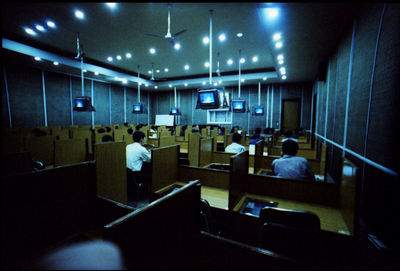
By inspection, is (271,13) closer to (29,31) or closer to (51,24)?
(51,24)

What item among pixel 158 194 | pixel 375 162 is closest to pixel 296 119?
pixel 375 162

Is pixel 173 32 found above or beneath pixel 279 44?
above

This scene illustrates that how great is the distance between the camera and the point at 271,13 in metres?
3.55

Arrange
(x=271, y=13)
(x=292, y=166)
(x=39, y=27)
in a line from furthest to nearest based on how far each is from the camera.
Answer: (x=39, y=27) < (x=271, y=13) < (x=292, y=166)

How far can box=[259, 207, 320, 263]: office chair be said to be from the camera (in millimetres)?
1335

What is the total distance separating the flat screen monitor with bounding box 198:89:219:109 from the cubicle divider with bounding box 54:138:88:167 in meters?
2.47

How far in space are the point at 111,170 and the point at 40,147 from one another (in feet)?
6.27

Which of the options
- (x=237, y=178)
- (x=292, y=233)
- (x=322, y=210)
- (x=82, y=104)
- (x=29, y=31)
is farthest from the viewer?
(x=82, y=104)

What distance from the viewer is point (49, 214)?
1.40m

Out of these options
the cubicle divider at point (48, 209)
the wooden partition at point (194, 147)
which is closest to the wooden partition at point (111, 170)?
the cubicle divider at point (48, 209)

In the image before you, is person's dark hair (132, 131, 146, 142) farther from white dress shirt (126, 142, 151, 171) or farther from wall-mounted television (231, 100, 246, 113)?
wall-mounted television (231, 100, 246, 113)

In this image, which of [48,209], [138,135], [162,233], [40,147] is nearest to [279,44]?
[138,135]

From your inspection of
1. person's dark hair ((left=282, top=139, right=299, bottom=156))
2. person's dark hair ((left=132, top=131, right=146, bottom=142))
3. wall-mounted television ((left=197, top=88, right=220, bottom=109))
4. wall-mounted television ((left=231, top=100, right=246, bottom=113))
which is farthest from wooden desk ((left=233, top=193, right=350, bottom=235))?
wall-mounted television ((left=231, top=100, right=246, bottom=113))

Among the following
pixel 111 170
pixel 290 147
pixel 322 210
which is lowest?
pixel 322 210
